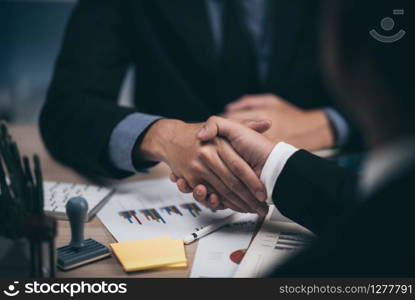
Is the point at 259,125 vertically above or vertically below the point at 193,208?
above

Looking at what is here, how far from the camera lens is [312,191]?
869mm

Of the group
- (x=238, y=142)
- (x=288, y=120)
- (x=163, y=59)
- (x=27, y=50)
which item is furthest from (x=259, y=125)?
(x=27, y=50)

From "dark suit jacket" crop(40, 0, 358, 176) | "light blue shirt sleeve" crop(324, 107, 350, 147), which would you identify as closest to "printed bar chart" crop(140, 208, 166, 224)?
"dark suit jacket" crop(40, 0, 358, 176)

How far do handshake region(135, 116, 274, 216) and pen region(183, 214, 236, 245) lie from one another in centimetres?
4

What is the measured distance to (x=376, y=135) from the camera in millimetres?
429

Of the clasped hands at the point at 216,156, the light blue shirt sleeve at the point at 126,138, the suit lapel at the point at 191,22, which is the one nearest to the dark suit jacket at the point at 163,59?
the suit lapel at the point at 191,22

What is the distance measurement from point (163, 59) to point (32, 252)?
1015mm

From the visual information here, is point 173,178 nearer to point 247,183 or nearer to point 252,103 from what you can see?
Result: point 247,183

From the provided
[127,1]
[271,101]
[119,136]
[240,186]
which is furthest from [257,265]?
[127,1]

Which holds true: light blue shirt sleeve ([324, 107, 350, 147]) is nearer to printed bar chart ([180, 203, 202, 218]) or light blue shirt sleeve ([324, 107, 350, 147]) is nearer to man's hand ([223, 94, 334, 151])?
man's hand ([223, 94, 334, 151])

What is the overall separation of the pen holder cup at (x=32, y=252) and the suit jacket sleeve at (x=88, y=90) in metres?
0.46

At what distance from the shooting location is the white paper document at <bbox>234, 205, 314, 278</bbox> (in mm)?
708

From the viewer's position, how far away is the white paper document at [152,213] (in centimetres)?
84

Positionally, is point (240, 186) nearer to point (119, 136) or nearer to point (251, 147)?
point (251, 147)
